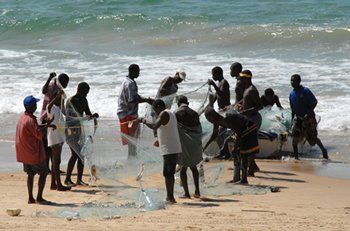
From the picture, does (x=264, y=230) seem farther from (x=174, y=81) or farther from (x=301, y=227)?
(x=174, y=81)

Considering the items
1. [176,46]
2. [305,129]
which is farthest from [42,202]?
[176,46]

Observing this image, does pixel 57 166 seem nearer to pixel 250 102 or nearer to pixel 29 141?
pixel 29 141

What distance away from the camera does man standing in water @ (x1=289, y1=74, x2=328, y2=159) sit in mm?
13227

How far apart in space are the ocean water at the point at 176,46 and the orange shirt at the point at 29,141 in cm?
575

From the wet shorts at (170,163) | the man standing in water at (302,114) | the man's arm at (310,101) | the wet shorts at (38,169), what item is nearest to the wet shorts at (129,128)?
the wet shorts at (170,163)

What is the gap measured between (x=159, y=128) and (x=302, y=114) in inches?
162

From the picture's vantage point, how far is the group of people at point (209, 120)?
9867 mm

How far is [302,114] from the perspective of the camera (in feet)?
43.8

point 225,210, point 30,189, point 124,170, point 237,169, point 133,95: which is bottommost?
point 225,210

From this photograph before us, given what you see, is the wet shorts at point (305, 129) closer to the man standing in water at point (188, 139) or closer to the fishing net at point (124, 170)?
the fishing net at point (124, 170)

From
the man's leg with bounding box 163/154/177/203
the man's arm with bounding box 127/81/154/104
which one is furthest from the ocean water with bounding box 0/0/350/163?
the man's leg with bounding box 163/154/177/203

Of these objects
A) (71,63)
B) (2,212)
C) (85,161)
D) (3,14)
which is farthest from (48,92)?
(3,14)

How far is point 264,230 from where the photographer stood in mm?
8484

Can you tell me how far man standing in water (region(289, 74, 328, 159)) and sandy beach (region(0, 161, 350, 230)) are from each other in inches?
63.9
